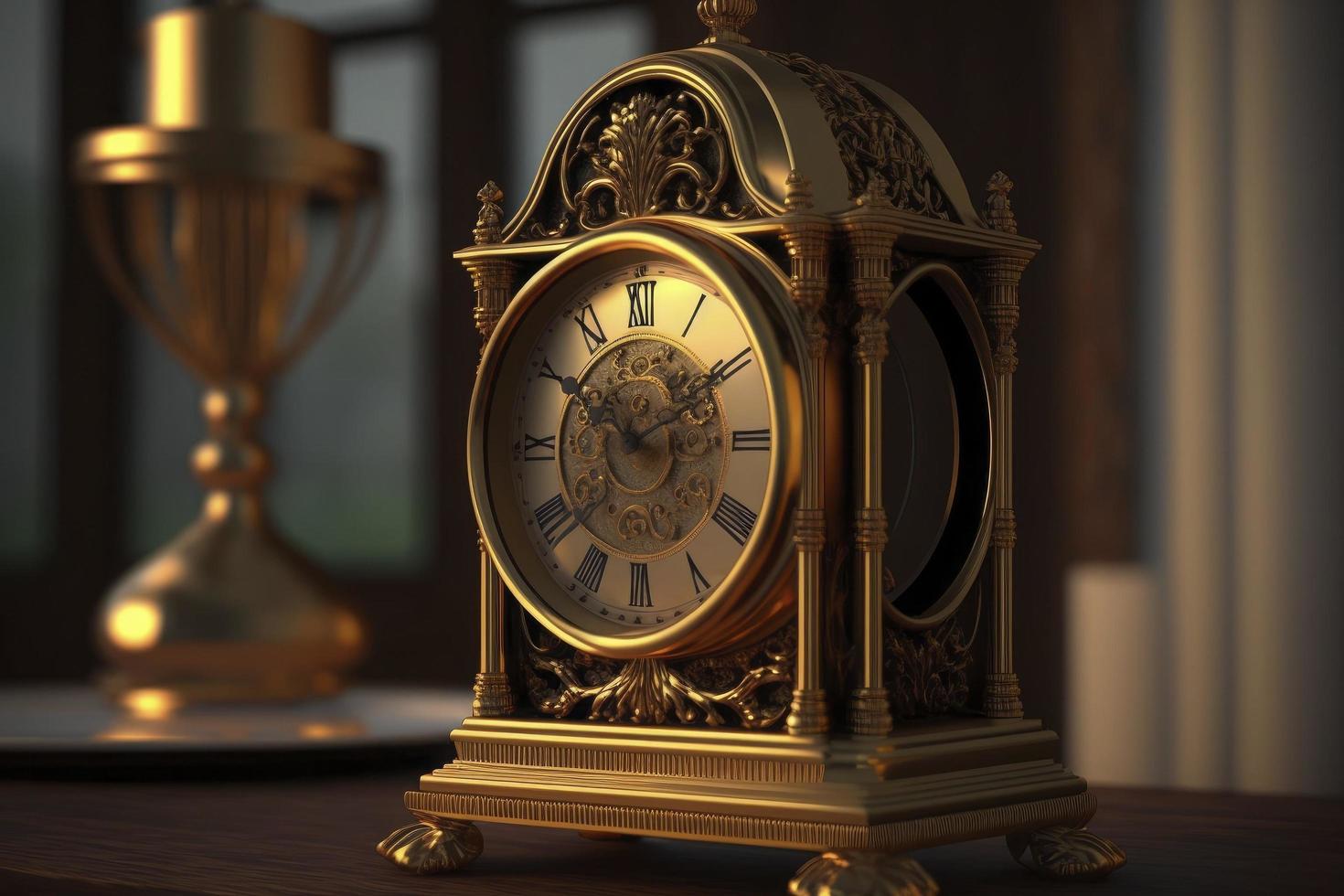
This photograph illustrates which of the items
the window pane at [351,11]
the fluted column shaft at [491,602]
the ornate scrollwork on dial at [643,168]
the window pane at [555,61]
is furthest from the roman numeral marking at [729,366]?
the window pane at [351,11]

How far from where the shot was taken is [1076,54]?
2.43 metres

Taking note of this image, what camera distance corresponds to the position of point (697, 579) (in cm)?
133

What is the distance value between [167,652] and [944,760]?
1.26 m

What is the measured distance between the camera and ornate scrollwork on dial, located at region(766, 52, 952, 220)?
1.37 meters

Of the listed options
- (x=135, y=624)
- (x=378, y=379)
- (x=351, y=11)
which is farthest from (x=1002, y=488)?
(x=351, y=11)

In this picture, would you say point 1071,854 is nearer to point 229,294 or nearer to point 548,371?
point 548,371

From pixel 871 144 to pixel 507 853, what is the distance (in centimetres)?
62

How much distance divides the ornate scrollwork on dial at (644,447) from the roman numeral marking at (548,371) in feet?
→ 0.09

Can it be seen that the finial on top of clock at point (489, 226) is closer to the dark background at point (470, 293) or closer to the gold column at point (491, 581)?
the gold column at point (491, 581)

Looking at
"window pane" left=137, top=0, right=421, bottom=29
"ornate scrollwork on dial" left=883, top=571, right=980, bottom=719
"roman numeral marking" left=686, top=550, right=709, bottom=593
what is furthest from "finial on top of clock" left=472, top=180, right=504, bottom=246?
"window pane" left=137, top=0, right=421, bottom=29

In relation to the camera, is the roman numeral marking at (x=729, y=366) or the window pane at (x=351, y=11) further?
the window pane at (x=351, y=11)

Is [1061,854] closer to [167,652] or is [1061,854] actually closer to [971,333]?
[971,333]

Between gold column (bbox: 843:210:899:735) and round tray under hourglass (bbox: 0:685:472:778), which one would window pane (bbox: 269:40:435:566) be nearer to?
round tray under hourglass (bbox: 0:685:472:778)

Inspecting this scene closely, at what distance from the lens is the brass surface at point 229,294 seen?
229 cm
